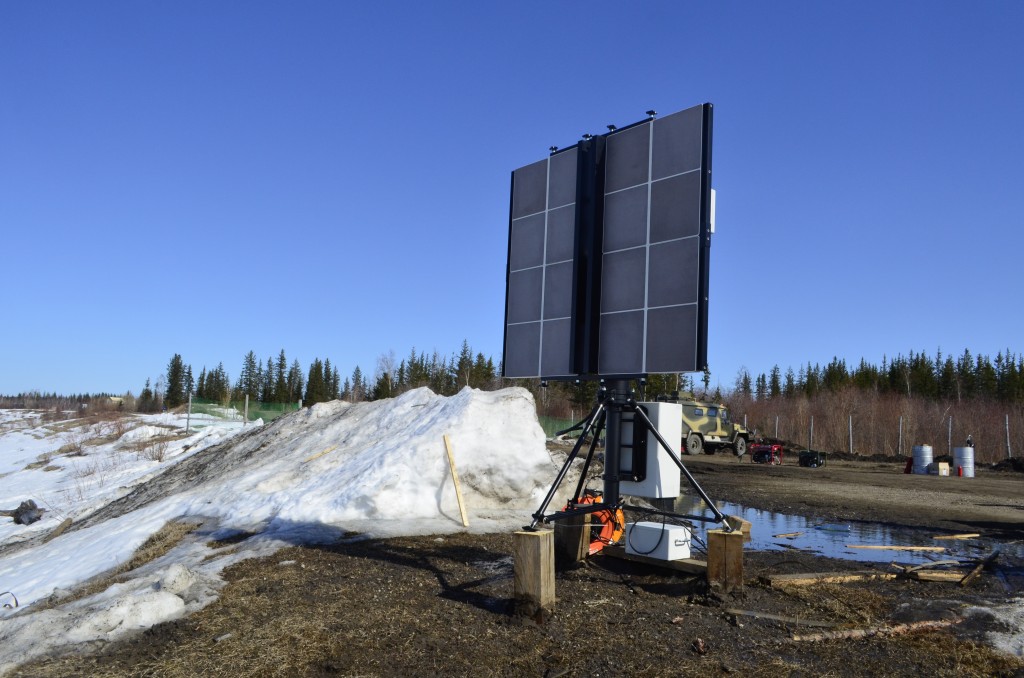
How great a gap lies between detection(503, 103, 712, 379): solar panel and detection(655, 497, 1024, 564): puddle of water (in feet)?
15.6

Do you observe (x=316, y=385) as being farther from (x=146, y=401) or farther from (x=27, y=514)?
(x=27, y=514)

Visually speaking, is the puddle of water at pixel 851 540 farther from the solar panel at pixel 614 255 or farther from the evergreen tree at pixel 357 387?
the evergreen tree at pixel 357 387

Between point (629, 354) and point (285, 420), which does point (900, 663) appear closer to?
point (629, 354)

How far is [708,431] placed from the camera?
1561 inches

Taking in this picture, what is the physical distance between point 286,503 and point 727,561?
7.88 metres

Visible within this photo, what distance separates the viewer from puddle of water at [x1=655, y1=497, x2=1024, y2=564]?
10.6 metres

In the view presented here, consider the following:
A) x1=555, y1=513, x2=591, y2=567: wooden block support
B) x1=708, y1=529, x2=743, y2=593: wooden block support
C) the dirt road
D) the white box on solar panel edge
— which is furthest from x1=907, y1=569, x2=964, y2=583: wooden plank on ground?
the dirt road

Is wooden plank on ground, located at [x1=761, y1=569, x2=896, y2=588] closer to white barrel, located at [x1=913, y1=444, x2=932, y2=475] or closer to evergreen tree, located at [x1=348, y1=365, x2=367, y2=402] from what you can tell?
white barrel, located at [x1=913, y1=444, x2=932, y2=475]

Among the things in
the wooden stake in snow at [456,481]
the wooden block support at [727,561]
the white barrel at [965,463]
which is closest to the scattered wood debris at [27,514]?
the wooden stake in snow at [456,481]

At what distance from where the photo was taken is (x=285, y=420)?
70.0ft

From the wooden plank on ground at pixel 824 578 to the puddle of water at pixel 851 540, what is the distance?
186 cm

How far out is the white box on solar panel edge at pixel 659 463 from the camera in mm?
7992

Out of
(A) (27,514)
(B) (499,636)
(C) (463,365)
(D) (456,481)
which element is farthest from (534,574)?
(C) (463,365)

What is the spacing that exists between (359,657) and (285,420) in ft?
55.2
